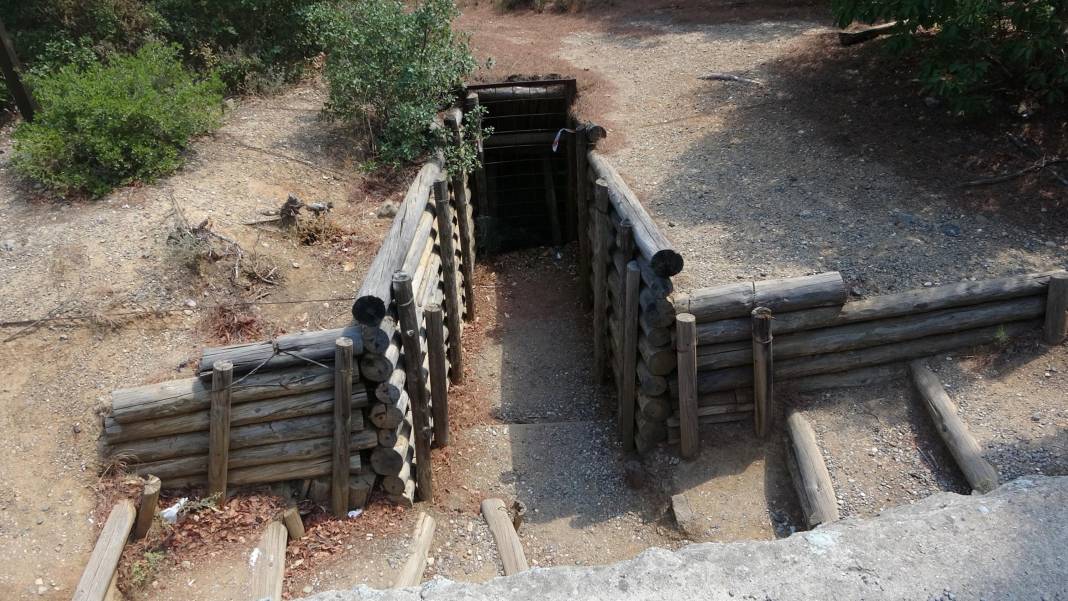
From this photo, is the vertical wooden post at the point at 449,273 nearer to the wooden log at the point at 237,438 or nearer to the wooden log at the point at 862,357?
the wooden log at the point at 237,438

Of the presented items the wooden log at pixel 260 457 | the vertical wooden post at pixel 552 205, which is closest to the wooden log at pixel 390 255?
the wooden log at pixel 260 457

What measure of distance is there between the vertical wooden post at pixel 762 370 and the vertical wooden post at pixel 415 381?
3.07 m

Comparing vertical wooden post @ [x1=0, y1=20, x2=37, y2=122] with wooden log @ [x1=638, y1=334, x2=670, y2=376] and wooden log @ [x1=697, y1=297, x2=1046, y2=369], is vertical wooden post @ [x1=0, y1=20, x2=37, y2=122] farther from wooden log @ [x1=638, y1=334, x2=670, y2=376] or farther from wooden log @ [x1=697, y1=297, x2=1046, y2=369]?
wooden log @ [x1=697, y1=297, x2=1046, y2=369]

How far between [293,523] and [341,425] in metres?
0.94

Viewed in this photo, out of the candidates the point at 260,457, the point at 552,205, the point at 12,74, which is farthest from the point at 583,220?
the point at 12,74

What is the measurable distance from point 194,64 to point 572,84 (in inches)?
249

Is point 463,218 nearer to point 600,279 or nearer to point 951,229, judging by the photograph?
point 600,279

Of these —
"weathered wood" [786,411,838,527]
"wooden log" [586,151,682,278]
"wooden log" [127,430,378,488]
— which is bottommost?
"weathered wood" [786,411,838,527]

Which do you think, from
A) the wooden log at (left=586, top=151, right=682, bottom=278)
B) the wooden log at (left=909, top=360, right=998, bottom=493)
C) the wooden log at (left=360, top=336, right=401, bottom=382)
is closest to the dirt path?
the wooden log at (left=360, top=336, right=401, bottom=382)

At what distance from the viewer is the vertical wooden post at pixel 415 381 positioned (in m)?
6.82

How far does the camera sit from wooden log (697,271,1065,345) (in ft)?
23.4

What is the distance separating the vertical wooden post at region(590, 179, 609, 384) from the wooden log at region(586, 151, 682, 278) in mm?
141

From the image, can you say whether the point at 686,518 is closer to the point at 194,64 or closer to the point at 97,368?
the point at 97,368

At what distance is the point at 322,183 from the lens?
1002 centimetres
